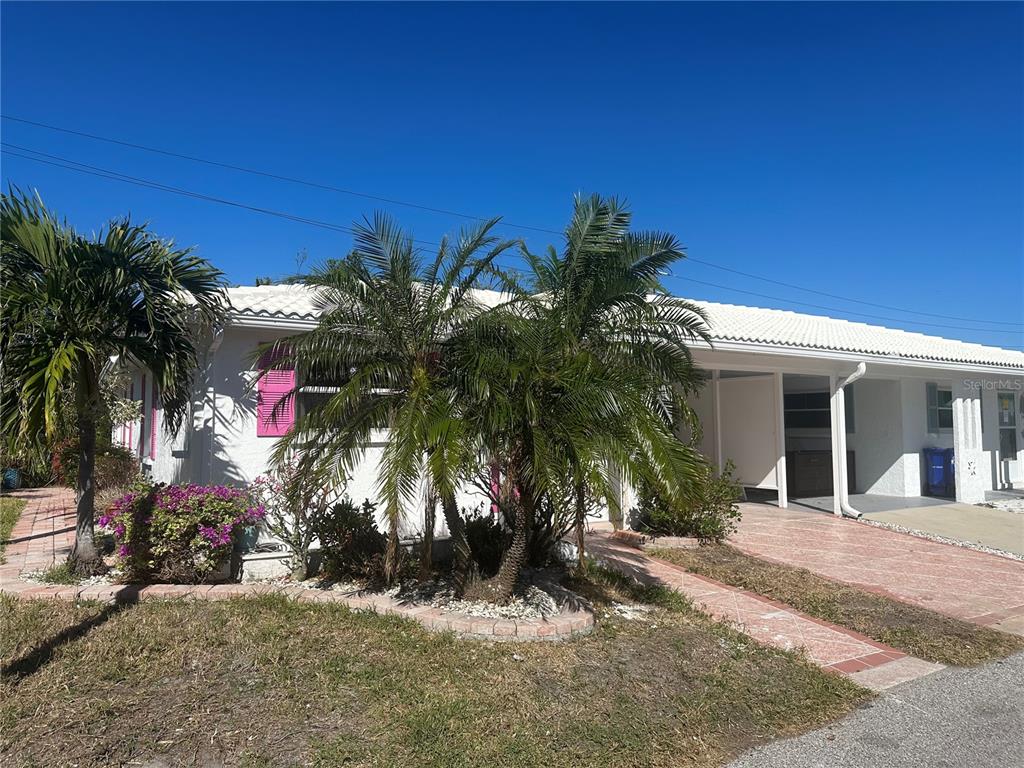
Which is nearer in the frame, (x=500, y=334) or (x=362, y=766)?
(x=362, y=766)

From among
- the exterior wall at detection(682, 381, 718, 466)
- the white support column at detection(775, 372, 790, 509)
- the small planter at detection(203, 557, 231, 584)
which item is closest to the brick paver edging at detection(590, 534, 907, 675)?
the small planter at detection(203, 557, 231, 584)

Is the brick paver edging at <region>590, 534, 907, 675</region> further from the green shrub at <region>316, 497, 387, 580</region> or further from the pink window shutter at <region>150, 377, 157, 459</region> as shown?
the pink window shutter at <region>150, 377, 157, 459</region>

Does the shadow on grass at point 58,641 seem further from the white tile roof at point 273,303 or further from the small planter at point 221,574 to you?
the white tile roof at point 273,303

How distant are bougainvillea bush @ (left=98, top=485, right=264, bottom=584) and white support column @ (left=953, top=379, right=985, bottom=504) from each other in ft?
46.8

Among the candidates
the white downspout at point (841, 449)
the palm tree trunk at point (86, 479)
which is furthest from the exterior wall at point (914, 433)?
the palm tree trunk at point (86, 479)

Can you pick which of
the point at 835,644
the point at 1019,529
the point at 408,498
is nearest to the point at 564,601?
the point at 408,498

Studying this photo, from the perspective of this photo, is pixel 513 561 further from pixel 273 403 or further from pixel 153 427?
pixel 153 427

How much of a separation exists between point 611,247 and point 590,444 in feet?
7.04

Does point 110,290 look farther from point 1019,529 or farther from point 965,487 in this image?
point 965,487

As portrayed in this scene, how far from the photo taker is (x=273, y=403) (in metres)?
7.73

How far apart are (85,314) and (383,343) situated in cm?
265

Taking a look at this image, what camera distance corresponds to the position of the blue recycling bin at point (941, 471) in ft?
48.9

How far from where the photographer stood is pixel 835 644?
600cm

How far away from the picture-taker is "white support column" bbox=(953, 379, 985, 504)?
14531 millimetres
